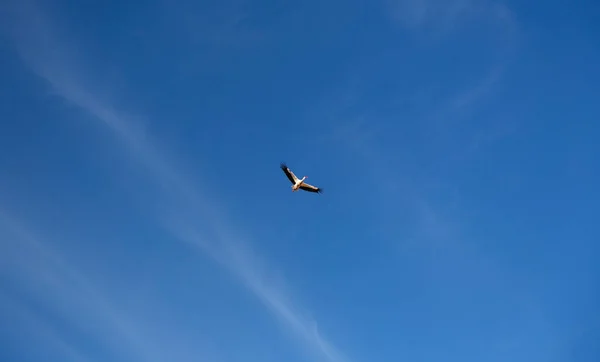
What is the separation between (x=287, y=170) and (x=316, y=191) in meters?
5.37

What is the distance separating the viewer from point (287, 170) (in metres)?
57.8

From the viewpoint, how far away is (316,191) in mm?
58750
